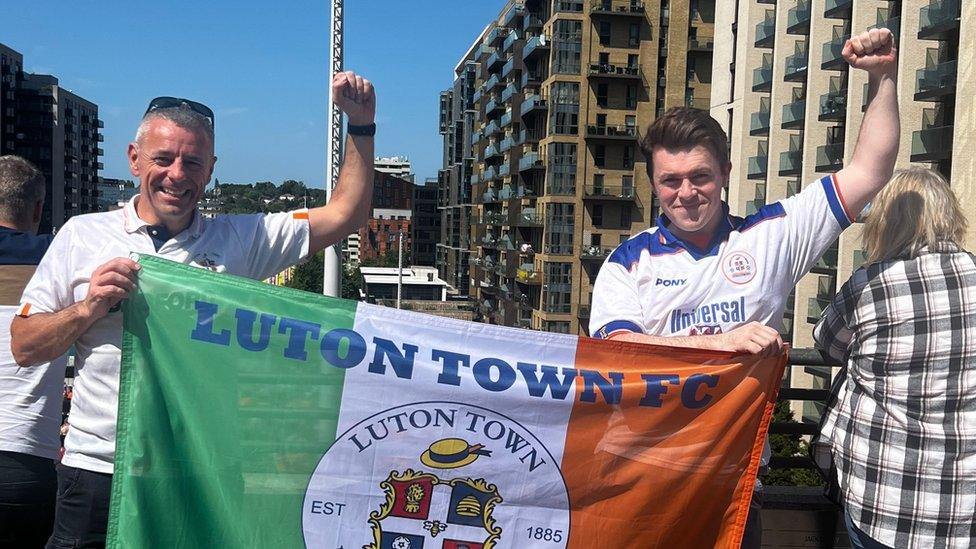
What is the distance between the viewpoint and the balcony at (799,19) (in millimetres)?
35875

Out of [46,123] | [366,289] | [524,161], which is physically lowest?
[366,289]

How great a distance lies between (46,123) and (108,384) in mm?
97369

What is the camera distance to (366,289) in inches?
3366

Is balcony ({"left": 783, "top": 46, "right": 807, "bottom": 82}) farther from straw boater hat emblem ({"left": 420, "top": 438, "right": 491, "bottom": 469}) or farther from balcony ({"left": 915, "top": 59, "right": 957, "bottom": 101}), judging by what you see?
straw boater hat emblem ({"left": 420, "top": 438, "right": 491, "bottom": 469})

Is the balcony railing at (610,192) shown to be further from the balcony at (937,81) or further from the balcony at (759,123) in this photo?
the balcony at (937,81)

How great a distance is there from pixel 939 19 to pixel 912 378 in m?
29.0

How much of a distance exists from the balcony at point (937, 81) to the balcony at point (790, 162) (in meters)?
7.96

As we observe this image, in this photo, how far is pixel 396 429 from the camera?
279 cm

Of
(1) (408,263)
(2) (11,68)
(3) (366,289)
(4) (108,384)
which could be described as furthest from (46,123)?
(4) (108,384)

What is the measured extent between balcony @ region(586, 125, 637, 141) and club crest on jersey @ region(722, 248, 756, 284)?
2057 inches

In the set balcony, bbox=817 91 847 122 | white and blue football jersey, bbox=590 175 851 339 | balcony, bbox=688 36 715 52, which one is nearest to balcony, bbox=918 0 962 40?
balcony, bbox=817 91 847 122

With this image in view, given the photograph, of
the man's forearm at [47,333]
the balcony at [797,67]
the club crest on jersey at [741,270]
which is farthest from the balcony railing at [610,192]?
the man's forearm at [47,333]

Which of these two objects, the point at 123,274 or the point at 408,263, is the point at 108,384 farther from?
the point at 408,263

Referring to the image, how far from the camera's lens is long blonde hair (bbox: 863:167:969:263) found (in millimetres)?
2746
